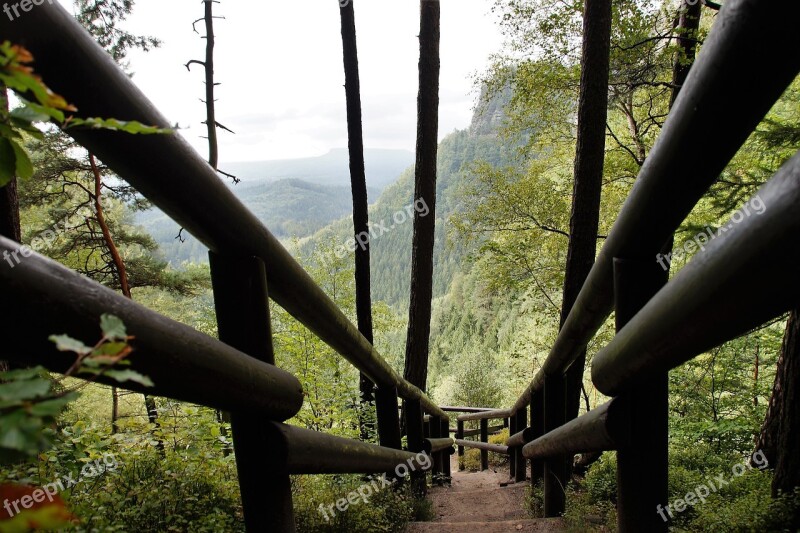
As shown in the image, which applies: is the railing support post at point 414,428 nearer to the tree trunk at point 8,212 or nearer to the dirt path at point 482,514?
the dirt path at point 482,514

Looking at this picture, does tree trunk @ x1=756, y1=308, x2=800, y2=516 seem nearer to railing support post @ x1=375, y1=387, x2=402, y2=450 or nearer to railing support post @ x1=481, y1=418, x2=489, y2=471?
railing support post @ x1=375, y1=387, x2=402, y2=450

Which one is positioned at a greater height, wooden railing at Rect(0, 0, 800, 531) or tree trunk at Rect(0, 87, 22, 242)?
tree trunk at Rect(0, 87, 22, 242)

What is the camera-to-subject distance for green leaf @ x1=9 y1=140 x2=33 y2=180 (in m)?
0.54

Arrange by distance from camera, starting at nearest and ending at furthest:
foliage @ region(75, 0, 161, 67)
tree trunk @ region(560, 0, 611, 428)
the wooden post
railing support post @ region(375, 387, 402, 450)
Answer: railing support post @ region(375, 387, 402, 450) < tree trunk @ region(560, 0, 611, 428) < the wooden post < foliage @ region(75, 0, 161, 67)

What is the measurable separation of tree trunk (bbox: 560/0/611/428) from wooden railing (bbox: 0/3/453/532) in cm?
405

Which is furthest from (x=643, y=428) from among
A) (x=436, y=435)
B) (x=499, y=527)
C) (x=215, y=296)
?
(x=436, y=435)

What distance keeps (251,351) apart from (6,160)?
799 mm

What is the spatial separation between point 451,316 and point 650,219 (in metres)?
66.0

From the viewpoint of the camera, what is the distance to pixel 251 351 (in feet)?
4.11

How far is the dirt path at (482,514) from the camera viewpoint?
126 inches

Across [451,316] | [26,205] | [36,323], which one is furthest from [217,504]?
[451,316]

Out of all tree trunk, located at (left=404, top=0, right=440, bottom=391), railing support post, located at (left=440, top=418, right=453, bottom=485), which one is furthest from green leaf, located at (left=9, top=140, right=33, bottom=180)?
tree trunk, located at (left=404, top=0, right=440, bottom=391)

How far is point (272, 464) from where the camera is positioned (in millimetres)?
1249

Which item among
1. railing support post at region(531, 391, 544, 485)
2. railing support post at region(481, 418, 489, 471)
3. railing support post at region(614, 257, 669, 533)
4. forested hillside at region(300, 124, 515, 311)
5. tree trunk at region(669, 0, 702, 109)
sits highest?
forested hillside at region(300, 124, 515, 311)
